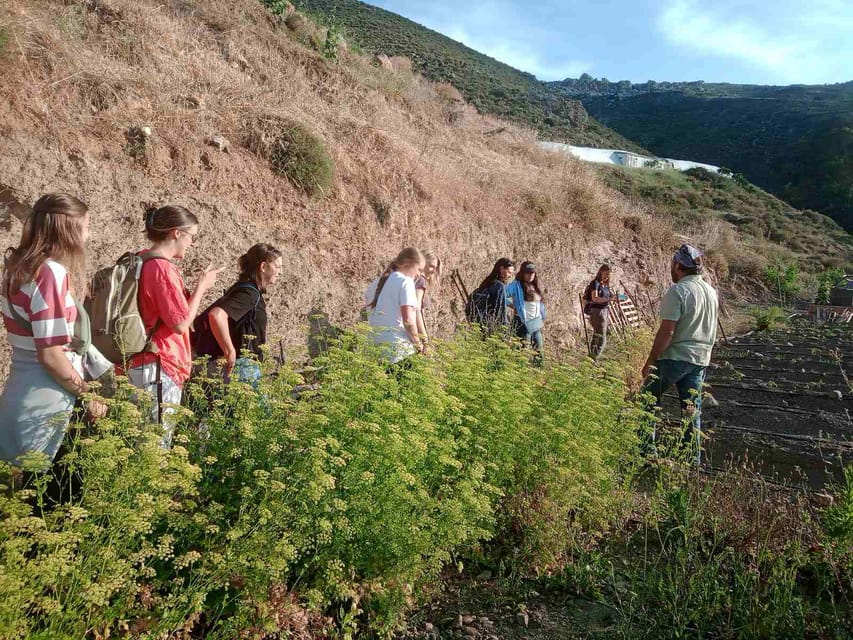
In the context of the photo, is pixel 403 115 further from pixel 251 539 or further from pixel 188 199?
pixel 251 539

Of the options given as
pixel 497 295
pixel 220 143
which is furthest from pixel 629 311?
pixel 220 143

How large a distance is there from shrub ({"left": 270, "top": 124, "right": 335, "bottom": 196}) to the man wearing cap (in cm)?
515

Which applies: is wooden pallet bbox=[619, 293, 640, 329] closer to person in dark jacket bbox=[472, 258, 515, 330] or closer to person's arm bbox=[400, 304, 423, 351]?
person in dark jacket bbox=[472, 258, 515, 330]

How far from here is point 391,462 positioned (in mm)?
2369

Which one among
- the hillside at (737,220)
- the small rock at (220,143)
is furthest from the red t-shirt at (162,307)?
the hillside at (737,220)

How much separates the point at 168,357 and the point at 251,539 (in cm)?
128

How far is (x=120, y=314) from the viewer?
9.43 ft

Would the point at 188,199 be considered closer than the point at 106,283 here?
No

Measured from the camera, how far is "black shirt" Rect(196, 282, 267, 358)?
357 cm

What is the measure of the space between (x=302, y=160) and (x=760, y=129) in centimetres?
6485

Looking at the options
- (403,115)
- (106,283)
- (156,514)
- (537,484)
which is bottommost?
(537,484)

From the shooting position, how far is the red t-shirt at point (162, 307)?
2885 millimetres

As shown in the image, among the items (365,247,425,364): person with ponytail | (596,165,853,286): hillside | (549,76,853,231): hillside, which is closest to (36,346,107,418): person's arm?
(365,247,425,364): person with ponytail

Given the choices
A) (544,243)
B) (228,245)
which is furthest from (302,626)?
(544,243)
